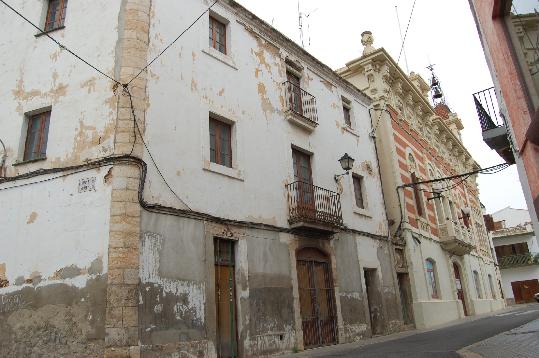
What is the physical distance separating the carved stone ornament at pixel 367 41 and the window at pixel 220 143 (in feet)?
35.1

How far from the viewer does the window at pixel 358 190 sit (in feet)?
51.4

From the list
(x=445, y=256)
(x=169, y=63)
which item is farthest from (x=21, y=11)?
(x=445, y=256)

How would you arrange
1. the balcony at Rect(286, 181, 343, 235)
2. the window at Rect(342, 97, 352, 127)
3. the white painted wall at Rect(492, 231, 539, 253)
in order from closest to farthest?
the balcony at Rect(286, 181, 343, 235) < the window at Rect(342, 97, 352, 127) < the white painted wall at Rect(492, 231, 539, 253)

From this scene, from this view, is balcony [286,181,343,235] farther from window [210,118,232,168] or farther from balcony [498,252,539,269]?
balcony [498,252,539,269]

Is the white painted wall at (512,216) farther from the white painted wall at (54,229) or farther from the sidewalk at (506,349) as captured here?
the white painted wall at (54,229)

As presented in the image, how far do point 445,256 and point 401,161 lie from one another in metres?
5.79

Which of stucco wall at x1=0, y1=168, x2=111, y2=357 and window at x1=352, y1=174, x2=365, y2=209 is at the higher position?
window at x1=352, y1=174, x2=365, y2=209

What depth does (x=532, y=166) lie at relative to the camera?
570cm

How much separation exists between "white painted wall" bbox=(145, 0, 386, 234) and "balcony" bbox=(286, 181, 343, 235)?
31 centimetres

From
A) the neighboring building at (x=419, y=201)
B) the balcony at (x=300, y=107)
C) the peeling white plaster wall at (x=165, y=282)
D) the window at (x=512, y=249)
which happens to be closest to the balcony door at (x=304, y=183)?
the balcony at (x=300, y=107)

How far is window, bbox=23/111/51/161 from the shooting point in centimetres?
975

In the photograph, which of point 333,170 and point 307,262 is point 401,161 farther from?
point 307,262

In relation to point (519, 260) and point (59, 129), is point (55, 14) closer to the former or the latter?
point (59, 129)

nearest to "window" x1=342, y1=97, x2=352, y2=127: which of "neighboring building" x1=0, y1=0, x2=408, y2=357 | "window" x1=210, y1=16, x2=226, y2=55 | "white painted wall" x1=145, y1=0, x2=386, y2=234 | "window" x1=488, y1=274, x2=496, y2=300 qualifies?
"white painted wall" x1=145, y1=0, x2=386, y2=234
